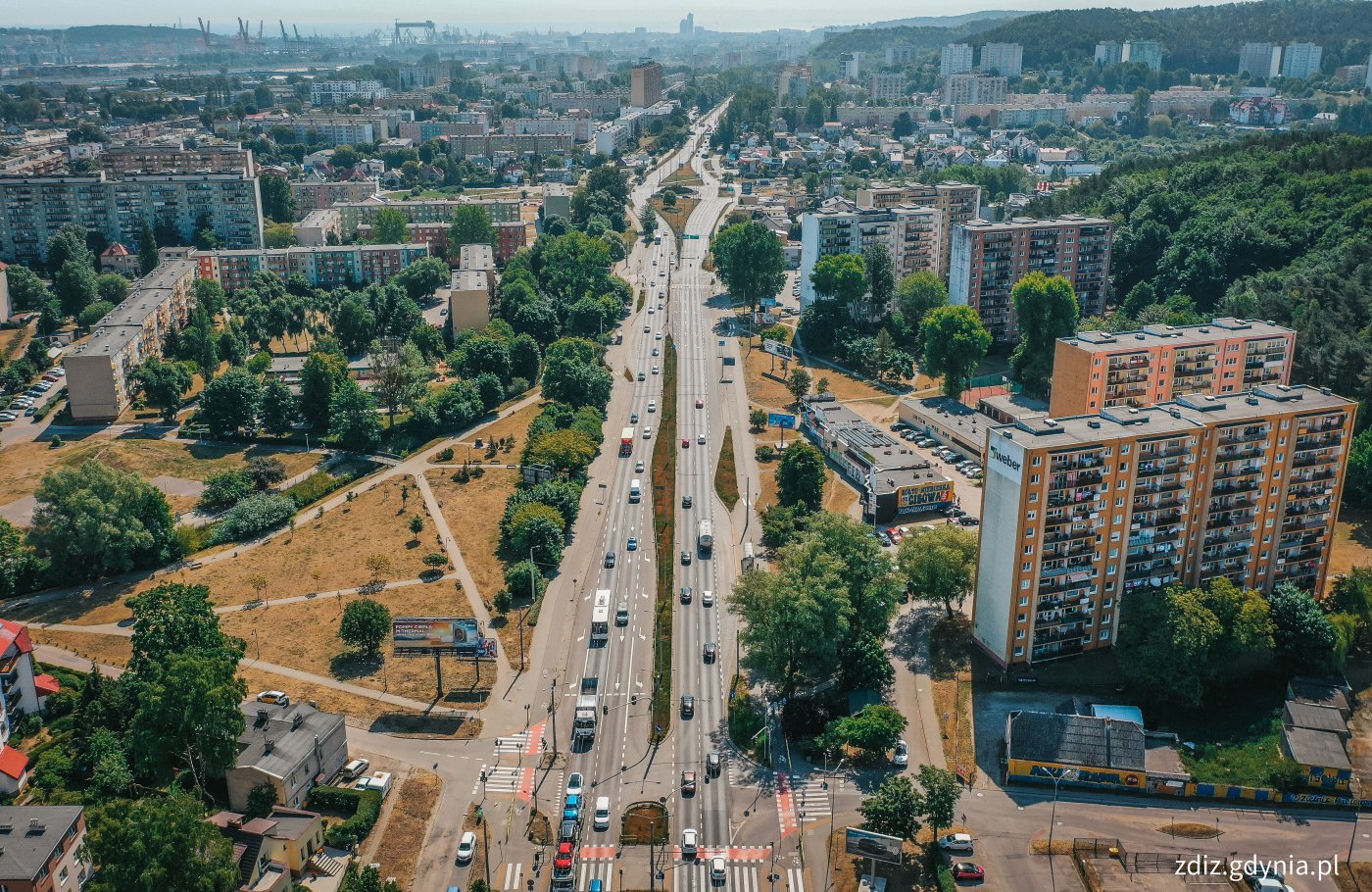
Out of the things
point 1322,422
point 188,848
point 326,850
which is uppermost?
point 1322,422

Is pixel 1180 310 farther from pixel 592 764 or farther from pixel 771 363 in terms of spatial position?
pixel 592 764

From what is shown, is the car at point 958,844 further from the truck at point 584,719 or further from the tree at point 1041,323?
the tree at point 1041,323

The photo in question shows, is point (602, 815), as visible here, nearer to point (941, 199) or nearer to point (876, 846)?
point (876, 846)

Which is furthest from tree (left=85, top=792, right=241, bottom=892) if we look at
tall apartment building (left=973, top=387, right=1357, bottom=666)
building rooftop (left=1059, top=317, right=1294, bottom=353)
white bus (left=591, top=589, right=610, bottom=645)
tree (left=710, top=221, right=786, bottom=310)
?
tree (left=710, top=221, right=786, bottom=310)

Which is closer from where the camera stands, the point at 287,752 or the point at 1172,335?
the point at 287,752

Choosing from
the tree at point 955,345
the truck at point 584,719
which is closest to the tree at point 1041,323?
the tree at point 955,345

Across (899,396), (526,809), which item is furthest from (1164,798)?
(899,396)

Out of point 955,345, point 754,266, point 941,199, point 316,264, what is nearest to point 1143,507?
point 955,345
